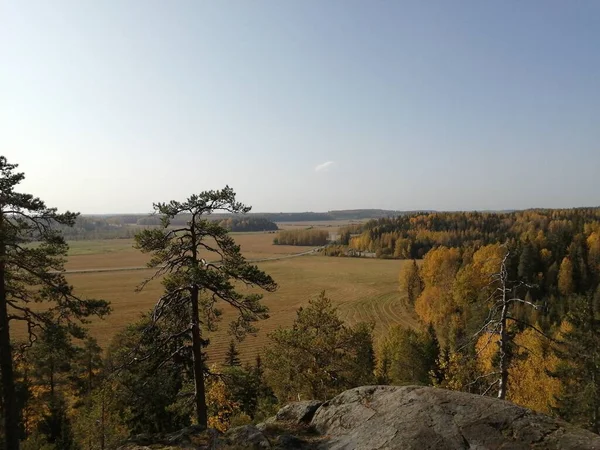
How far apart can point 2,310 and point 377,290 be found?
80042mm

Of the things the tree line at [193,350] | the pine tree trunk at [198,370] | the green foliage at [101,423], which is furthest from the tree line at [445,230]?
the pine tree trunk at [198,370]

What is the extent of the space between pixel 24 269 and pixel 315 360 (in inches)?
550

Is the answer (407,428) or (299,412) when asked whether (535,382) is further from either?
(407,428)

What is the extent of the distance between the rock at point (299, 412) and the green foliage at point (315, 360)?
7598 millimetres

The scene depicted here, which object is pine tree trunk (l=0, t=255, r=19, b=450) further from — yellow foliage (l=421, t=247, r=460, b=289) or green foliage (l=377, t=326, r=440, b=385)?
yellow foliage (l=421, t=247, r=460, b=289)

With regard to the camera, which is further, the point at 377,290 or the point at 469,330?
the point at 377,290

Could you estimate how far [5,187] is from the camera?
10906 millimetres

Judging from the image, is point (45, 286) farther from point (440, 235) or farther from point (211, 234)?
point (440, 235)

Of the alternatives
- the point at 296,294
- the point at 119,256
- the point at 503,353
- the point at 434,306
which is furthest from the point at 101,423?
the point at 119,256

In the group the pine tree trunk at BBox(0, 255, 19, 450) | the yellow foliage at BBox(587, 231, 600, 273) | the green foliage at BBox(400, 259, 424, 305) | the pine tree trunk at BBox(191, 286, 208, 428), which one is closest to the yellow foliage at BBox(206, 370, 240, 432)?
the pine tree trunk at BBox(191, 286, 208, 428)

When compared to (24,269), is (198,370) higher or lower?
lower

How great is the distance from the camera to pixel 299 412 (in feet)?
38.8

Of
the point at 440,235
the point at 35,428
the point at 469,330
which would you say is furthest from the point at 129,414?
the point at 440,235

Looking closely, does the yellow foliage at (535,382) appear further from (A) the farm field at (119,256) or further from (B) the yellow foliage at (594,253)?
(A) the farm field at (119,256)
